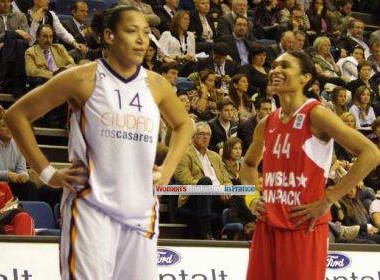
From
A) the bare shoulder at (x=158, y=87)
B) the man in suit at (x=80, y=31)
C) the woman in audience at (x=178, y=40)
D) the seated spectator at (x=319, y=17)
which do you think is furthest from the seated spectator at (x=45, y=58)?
the bare shoulder at (x=158, y=87)

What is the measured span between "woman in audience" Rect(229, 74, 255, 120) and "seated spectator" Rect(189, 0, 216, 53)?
1751 millimetres

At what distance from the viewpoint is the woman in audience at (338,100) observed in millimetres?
14125

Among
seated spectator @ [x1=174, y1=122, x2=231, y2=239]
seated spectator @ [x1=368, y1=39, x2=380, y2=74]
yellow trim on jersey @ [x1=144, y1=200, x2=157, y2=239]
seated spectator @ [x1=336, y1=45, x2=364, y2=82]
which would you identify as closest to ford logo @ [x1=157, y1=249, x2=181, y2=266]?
seated spectator @ [x1=174, y1=122, x2=231, y2=239]

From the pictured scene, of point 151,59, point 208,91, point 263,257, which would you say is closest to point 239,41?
point 208,91

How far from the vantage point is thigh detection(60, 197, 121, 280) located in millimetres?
5129

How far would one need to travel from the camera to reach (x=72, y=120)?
17.5 feet

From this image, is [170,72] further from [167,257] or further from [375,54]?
[375,54]

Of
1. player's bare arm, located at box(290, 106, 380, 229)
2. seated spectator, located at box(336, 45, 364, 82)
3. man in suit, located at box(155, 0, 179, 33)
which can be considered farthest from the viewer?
seated spectator, located at box(336, 45, 364, 82)

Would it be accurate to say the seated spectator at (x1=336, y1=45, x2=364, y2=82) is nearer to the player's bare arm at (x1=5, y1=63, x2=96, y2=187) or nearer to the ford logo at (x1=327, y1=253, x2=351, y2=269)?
the ford logo at (x1=327, y1=253, x2=351, y2=269)

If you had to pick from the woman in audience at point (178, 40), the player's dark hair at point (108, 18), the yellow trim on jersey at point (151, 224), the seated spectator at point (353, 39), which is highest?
the seated spectator at point (353, 39)

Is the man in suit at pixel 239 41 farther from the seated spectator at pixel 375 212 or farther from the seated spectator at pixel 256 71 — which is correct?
the seated spectator at pixel 375 212

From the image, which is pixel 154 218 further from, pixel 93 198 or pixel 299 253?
pixel 299 253

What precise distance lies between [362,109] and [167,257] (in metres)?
6.64

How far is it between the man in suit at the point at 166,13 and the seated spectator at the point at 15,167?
193 inches
